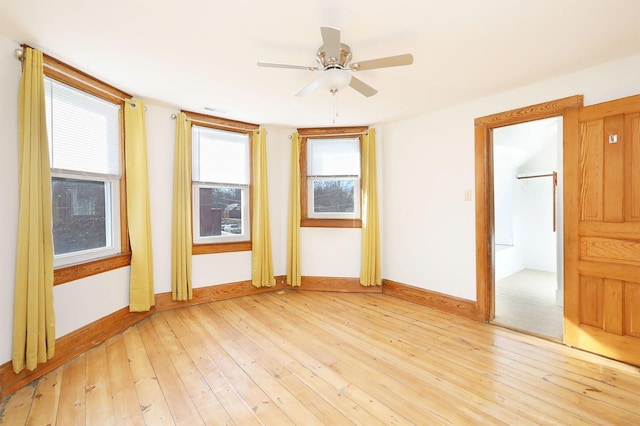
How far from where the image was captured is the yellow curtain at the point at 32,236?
6.28 feet

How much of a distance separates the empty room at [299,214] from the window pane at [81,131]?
2cm

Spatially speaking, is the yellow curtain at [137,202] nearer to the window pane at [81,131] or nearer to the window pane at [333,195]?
the window pane at [81,131]

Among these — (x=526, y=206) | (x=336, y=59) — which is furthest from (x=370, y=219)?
(x=526, y=206)

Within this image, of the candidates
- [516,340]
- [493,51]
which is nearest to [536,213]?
[516,340]

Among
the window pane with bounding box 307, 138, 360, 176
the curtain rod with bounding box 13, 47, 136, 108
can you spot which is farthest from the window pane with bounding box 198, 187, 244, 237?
the curtain rod with bounding box 13, 47, 136, 108

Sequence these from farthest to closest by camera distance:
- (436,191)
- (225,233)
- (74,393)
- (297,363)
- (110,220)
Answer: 1. (225,233)
2. (436,191)
3. (110,220)
4. (297,363)
5. (74,393)

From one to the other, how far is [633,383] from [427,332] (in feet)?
4.52

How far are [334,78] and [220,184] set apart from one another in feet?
7.66

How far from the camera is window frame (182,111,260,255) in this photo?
3.53 metres

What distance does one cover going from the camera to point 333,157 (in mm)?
4133

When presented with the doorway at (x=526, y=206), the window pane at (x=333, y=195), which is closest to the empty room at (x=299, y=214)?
the window pane at (x=333, y=195)

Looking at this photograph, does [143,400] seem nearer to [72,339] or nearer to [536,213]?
[72,339]

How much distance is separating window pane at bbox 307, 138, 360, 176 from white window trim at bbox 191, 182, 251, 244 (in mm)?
1008

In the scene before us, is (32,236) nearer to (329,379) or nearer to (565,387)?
(329,379)
